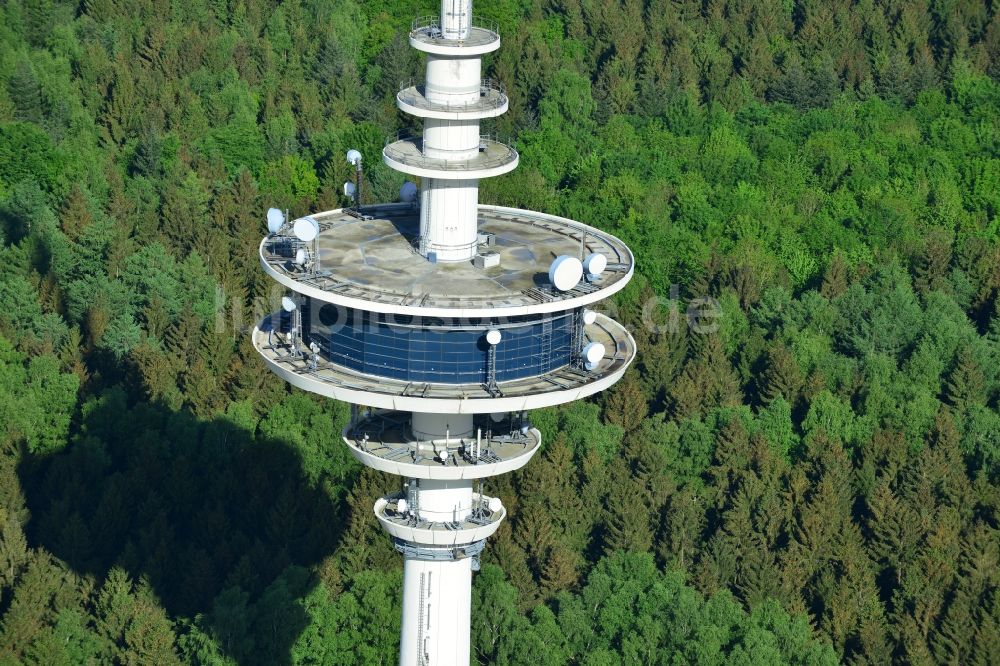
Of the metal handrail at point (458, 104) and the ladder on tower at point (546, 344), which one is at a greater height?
the metal handrail at point (458, 104)

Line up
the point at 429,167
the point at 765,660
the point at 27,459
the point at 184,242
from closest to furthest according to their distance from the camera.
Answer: the point at 429,167 < the point at 765,660 < the point at 27,459 < the point at 184,242

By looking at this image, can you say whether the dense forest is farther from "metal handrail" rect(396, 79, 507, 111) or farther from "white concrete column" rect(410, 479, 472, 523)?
"metal handrail" rect(396, 79, 507, 111)

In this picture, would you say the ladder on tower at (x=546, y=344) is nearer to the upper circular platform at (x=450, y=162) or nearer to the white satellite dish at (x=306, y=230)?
the upper circular platform at (x=450, y=162)

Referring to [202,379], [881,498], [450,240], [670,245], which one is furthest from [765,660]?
[670,245]

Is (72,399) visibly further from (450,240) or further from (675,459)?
(450,240)

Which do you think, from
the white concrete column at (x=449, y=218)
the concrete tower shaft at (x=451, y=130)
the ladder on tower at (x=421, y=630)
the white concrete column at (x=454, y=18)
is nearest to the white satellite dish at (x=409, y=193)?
the concrete tower shaft at (x=451, y=130)

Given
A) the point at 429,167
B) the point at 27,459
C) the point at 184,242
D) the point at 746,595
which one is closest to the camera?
the point at 429,167
